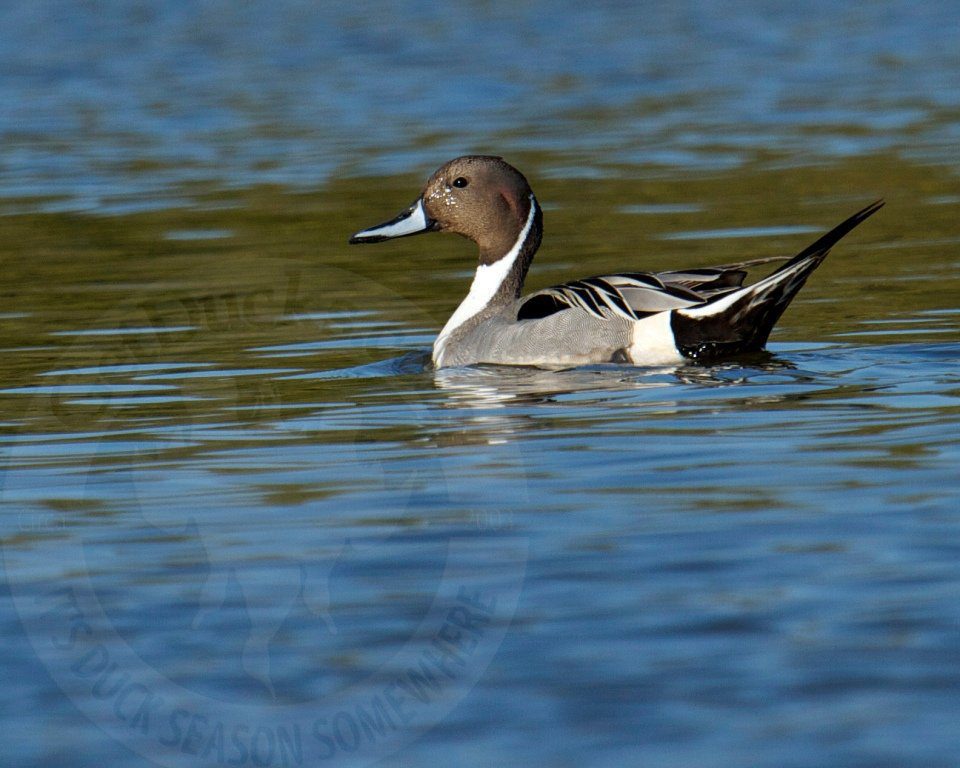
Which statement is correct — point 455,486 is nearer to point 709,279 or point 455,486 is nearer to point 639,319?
Result: point 639,319

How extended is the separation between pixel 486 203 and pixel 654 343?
179 centimetres

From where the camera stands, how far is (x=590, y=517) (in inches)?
212

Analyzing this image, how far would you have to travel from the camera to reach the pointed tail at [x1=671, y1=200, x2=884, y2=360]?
26.2 feet

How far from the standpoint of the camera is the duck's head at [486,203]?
9578 millimetres

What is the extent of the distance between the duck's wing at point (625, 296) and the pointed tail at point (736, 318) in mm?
68

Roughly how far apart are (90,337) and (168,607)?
5.34 metres

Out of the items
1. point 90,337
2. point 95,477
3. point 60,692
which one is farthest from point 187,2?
point 60,692

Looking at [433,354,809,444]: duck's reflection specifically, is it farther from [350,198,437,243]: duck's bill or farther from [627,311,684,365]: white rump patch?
[350,198,437,243]: duck's bill

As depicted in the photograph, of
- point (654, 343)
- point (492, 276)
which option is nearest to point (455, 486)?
point (654, 343)

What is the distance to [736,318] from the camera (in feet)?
26.6

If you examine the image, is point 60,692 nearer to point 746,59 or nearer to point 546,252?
point 546,252

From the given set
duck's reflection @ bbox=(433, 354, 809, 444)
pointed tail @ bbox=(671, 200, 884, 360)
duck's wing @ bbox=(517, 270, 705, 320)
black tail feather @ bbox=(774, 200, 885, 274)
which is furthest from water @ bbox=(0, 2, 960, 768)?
black tail feather @ bbox=(774, 200, 885, 274)

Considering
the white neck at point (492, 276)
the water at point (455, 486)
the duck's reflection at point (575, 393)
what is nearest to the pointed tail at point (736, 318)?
the duck's reflection at point (575, 393)

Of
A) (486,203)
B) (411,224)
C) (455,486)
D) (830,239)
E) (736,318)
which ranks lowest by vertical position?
(455,486)
